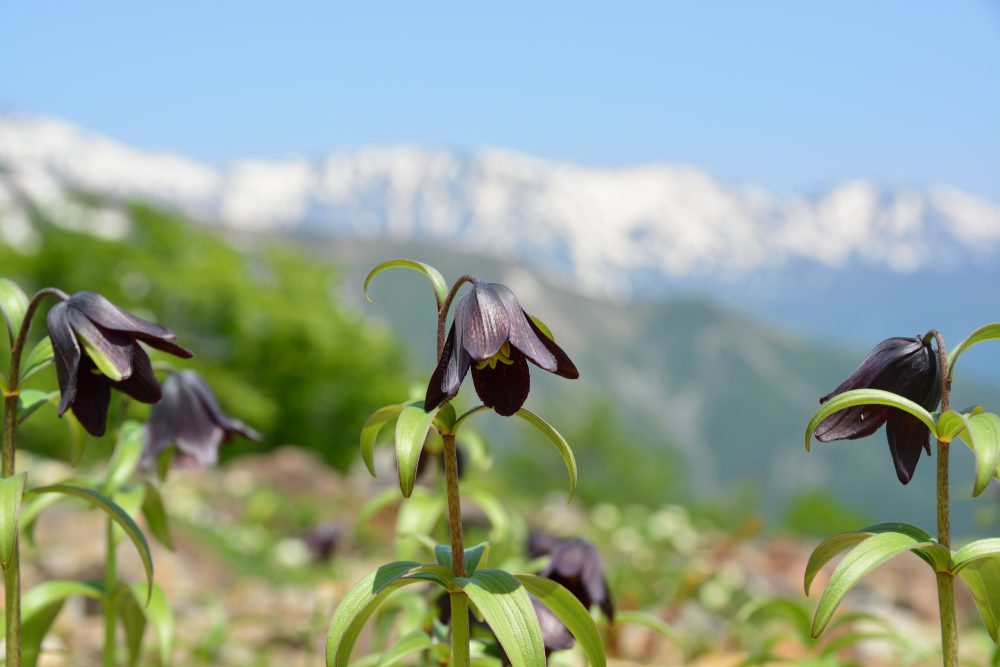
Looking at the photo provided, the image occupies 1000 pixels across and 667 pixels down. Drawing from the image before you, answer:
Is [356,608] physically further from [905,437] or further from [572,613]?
[905,437]

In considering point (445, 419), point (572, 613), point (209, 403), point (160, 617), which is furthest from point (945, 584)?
point (209, 403)

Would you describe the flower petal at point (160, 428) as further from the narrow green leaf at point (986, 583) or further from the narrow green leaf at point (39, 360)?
the narrow green leaf at point (986, 583)

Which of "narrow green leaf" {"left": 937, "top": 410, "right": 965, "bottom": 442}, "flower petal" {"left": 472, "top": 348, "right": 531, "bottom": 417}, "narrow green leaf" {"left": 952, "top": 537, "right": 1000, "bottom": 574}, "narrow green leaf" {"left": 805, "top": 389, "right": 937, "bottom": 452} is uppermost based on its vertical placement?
"flower petal" {"left": 472, "top": 348, "right": 531, "bottom": 417}

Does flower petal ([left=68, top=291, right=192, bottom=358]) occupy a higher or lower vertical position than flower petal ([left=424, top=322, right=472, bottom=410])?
higher

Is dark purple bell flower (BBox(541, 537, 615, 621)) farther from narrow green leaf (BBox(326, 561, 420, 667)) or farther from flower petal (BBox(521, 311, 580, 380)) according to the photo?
flower petal (BBox(521, 311, 580, 380))

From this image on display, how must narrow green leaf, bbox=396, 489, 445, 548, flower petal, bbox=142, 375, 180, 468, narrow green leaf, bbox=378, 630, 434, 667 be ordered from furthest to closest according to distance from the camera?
narrow green leaf, bbox=396, 489, 445, 548
flower petal, bbox=142, 375, 180, 468
narrow green leaf, bbox=378, 630, 434, 667

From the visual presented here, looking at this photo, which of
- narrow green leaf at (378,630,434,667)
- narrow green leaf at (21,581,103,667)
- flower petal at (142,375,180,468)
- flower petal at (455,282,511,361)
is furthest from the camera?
flower petal at (142,375,180,468)

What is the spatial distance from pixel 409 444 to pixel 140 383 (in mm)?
561

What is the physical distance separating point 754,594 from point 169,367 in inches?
205

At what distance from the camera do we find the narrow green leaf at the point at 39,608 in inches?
77.8

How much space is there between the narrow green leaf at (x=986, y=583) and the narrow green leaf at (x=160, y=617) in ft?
4.81

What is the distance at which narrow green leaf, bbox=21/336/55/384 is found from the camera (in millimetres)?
1650

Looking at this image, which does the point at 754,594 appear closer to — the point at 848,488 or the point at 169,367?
the point at 169,367

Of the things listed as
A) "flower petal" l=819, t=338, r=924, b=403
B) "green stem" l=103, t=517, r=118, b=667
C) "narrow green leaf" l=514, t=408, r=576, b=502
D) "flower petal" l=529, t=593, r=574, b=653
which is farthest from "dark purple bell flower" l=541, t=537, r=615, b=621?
"green stem" l=103, t=517, r=118, b=667
